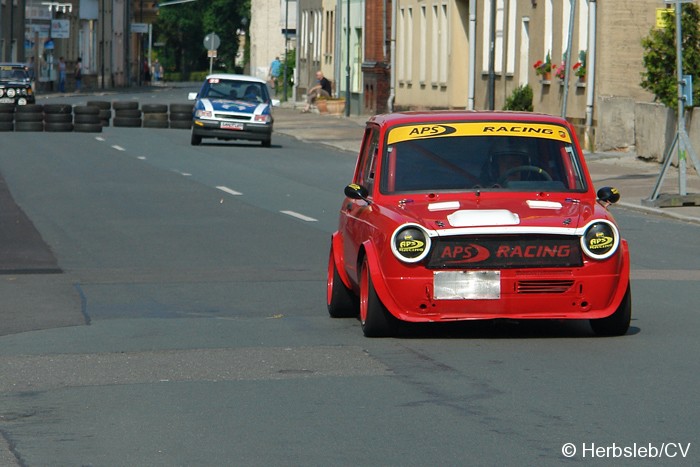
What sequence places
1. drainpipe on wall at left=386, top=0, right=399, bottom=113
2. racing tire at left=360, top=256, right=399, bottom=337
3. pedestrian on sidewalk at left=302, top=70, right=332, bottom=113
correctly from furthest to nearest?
pedestrian on sidewalk at left=302, top=70, right=332, bottom=113 < drainpipe on wall at left=386, top=0, right=399, bottom=113 < racing tire at left=360, top=256, right=399, bottom=337

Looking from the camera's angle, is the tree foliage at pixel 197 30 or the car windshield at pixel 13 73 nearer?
the car windshield at pixel 13 73

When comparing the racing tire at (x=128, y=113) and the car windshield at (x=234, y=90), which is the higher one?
the car windshield at (x=234, y=90)

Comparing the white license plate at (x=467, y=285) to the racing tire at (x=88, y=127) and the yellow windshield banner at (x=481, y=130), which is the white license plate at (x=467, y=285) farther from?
the racing tire at (x=88, y=127)

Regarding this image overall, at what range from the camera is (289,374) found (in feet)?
30.1

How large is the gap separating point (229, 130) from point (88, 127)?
7595mm

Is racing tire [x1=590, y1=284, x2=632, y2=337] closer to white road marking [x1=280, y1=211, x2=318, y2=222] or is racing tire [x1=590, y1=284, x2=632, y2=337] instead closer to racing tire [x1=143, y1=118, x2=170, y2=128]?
white road marking [x1=280, y1=211, x2=318, y2=222]

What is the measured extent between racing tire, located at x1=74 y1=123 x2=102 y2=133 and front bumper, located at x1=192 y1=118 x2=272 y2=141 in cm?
703

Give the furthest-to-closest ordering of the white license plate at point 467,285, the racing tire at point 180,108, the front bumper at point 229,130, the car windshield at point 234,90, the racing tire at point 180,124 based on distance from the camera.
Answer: the racing tire at point 180,124 → the racing tire at point 180,108 → the car windshield at point 234,90 → the front bumper at point 229,130 → the white license plate at point 467,285

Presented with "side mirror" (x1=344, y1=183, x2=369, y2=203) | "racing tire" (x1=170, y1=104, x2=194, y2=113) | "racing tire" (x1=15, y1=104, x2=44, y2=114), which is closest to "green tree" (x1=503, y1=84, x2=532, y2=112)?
"racing tire" (x1=170, y1=104, x2=194, y2=113)

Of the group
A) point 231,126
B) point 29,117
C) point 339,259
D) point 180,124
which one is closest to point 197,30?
point 180,124

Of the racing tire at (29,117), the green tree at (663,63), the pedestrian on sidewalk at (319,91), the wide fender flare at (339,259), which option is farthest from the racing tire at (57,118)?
the wide fender flare at (339,259)

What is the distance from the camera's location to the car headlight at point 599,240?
33.3 feet

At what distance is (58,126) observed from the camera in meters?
47.8

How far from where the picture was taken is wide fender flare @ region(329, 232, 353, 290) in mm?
11703
